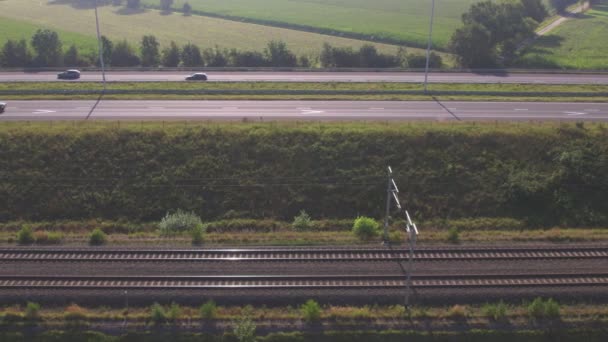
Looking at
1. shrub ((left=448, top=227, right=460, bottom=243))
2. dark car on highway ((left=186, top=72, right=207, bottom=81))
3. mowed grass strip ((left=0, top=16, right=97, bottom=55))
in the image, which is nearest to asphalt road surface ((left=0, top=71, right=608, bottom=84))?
dark car on highway ((left=186, top=72, right=207, bottom=81))

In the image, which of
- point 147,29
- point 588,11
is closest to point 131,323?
point 147,29

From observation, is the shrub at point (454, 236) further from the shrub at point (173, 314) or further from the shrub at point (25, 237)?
the shrub at point (25, 237)

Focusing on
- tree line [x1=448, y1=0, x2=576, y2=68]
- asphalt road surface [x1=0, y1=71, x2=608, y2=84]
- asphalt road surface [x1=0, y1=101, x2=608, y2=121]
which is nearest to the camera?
asphalt road surface [x1=0, y1=101, x2=608, y2=121]

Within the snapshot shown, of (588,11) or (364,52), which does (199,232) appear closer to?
(364,52)

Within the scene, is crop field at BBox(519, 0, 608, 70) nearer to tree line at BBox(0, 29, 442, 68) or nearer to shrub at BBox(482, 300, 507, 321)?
tree line at BBox(0, 29, 442, 68)

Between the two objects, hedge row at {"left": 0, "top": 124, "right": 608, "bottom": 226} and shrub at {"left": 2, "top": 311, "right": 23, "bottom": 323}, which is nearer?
shrub at {"left": 2, "top": 311, "right": 23, "bottom": 323}

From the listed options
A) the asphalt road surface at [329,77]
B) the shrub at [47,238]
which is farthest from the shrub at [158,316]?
the asphalt road surface at [329,77]

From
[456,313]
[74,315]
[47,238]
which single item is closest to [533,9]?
[456,313]
